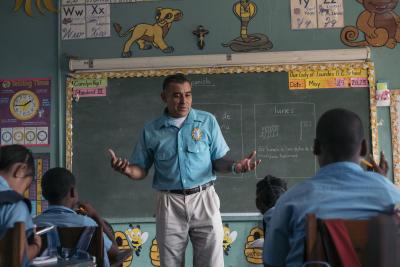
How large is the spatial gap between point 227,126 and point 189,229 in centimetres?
181

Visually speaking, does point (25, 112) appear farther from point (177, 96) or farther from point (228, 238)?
point (177, 96)

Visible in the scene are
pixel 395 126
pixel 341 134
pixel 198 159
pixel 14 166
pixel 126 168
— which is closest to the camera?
pixel 341 134

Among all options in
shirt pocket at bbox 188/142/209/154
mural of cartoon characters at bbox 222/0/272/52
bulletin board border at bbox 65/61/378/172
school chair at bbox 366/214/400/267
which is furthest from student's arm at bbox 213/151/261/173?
mural of cartoon characters at bbox 222/0/272/52

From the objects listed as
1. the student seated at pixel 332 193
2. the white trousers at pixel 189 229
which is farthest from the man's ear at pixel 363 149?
the white trousers at pixel 189 229

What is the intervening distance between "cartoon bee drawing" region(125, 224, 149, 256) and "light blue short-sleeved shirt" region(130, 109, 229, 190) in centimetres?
163

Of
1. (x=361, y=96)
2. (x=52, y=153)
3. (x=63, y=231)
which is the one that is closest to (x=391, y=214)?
(x=63, y=231)

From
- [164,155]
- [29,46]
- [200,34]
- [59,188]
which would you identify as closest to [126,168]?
[164,155]

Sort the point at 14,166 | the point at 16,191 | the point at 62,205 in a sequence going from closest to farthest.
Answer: the point at 16,191 < the point at 14,166 < the point at 62,205

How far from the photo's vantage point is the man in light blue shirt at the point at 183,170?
7.89 feet

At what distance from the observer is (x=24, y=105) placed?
4.38 metres

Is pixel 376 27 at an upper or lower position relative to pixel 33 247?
upper

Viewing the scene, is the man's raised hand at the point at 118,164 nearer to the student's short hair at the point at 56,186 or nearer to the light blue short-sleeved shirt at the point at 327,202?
the student's short hair at the point at 56,186

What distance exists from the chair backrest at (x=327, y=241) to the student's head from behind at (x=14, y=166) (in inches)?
43.3

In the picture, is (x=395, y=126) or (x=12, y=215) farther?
(x=395, y=126)
